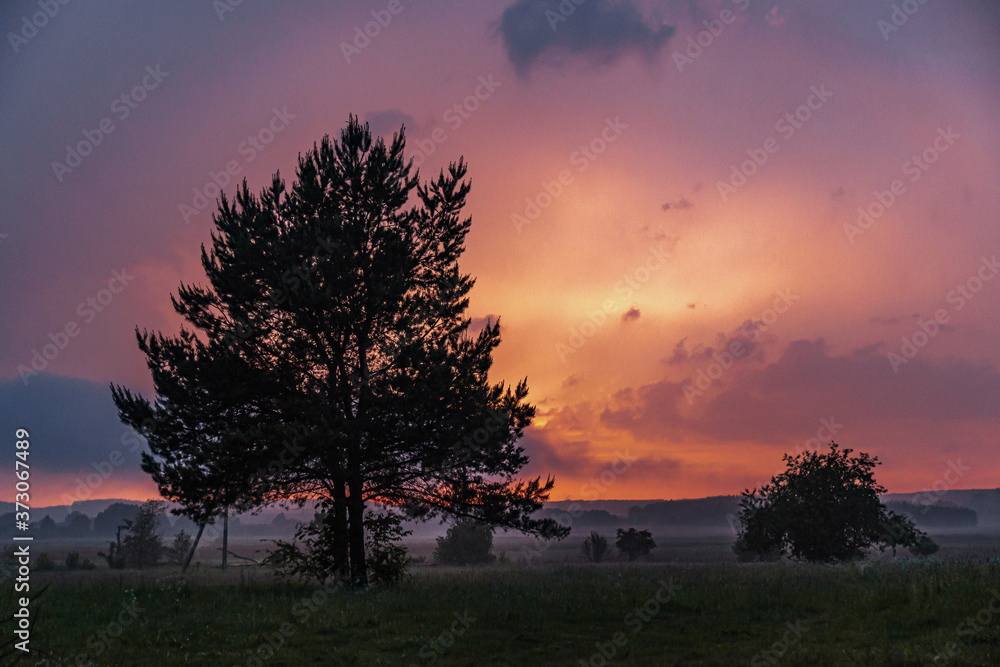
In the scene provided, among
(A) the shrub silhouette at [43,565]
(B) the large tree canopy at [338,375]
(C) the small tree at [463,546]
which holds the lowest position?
(C) the small tree at [463,546]

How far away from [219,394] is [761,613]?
53.1ft

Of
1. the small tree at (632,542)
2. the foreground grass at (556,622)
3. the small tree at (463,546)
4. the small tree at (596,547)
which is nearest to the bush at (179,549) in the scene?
the small tree at (463,546)

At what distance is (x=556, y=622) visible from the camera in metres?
16.0

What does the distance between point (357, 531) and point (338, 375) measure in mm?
5091

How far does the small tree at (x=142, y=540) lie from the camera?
53219mm

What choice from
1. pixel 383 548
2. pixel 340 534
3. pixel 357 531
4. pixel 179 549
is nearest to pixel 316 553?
pixel 340 534

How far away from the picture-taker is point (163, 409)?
2111cm

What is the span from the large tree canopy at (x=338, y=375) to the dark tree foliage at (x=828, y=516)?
14347 millimetres

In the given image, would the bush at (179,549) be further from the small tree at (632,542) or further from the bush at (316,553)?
the small tree at (632,542)

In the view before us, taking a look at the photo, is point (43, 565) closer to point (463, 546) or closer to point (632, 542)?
point (463, 546)

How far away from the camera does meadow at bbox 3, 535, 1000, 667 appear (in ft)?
41.7

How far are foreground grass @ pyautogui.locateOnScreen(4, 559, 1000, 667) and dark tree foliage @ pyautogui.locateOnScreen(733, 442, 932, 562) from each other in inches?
409

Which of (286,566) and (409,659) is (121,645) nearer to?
(409,659)

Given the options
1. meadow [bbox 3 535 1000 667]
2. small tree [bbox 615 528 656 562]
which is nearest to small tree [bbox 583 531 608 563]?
small tree [bbox 615 528 656 562]
